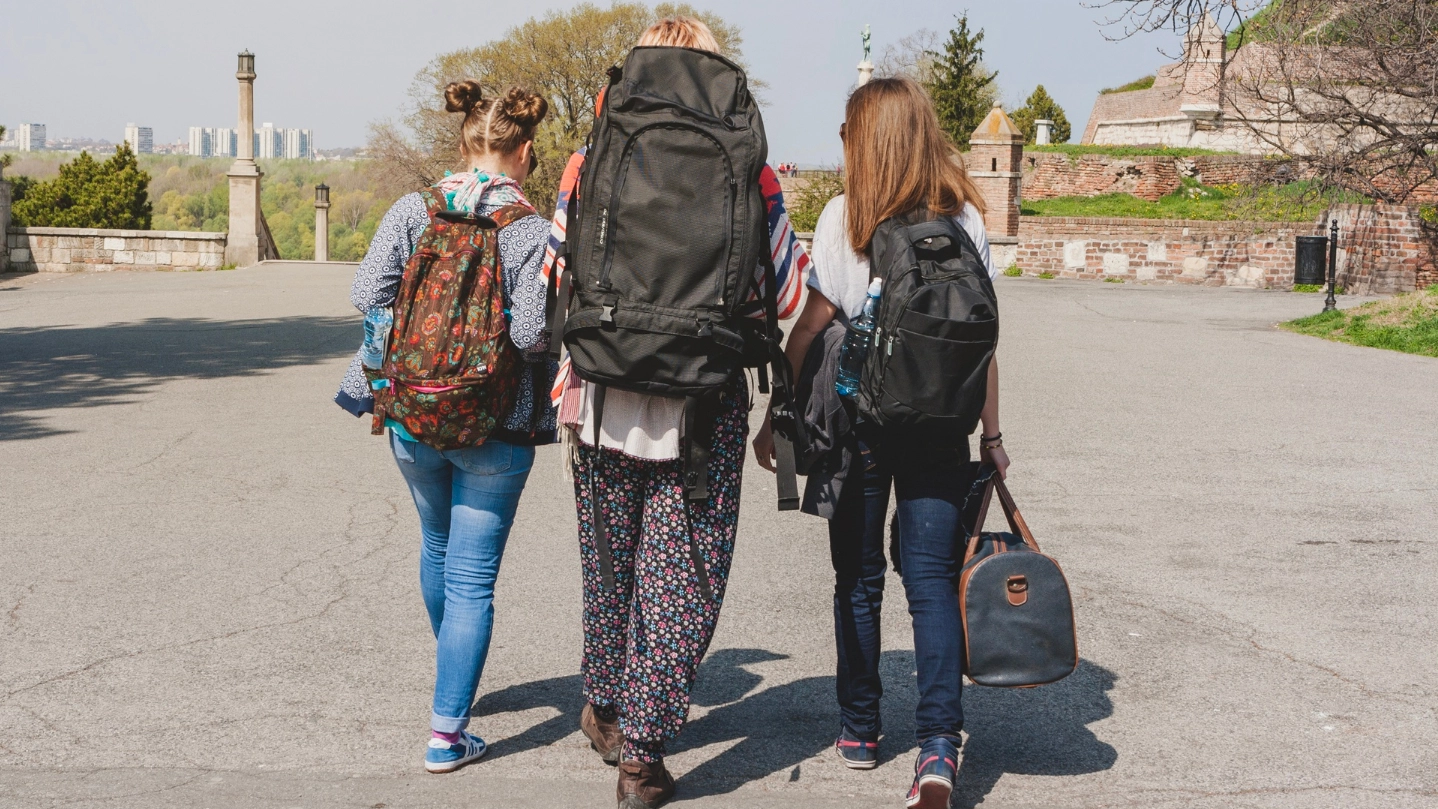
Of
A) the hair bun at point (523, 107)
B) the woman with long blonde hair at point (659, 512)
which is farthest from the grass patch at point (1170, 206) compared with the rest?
the woman with long blonde hair at point (659, 512)

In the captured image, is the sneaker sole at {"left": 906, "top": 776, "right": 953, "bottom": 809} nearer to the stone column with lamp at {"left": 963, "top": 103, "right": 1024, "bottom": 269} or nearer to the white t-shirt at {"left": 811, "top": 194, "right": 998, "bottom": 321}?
the white t-shirt at {"left": 811, "top": 194, "right": 998, "bottom": 321}

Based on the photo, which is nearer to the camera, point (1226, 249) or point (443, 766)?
point (443, 766)

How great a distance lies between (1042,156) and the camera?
1766 inches

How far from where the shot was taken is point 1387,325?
52.5 feet

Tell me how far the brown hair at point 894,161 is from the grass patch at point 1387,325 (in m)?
13.1

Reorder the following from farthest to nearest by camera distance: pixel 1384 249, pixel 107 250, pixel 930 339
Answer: pixel 107 250 < pixel 1384 249 < pixel 930 339

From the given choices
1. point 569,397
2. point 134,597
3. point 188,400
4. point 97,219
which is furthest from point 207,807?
point 97,219

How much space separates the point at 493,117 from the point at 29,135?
190 metres

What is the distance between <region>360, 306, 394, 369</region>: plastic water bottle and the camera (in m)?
3.43

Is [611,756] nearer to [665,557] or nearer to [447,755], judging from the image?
[447,755]

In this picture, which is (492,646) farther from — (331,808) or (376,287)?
(376,287)

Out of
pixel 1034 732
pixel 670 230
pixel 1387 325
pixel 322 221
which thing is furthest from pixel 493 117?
pixel 322 221

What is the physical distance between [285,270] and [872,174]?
24.3 metres

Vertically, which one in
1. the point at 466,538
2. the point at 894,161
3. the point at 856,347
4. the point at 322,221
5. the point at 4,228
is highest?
the point at 322,221
